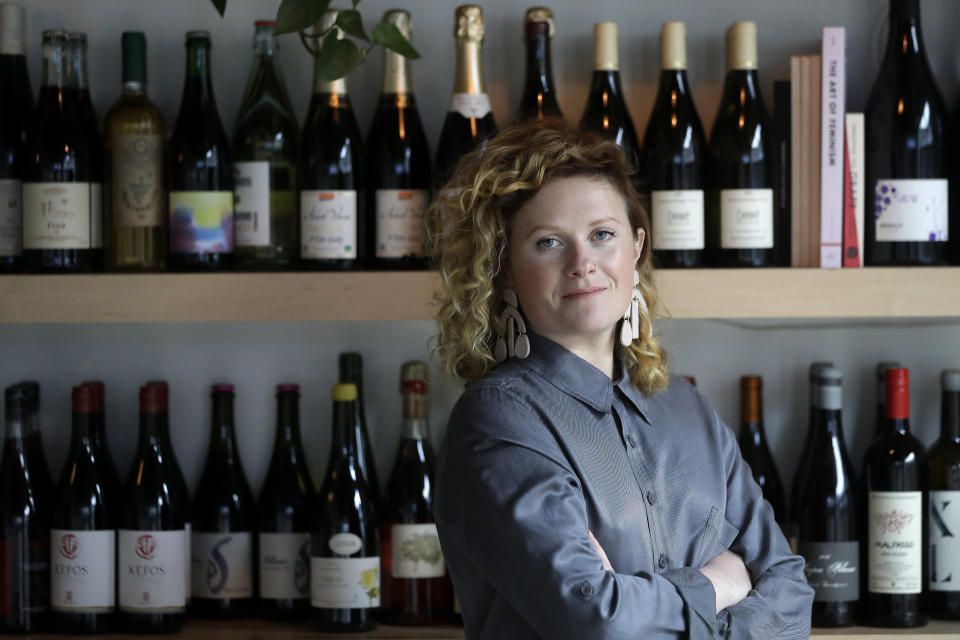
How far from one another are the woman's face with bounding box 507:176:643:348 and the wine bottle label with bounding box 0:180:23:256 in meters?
0.68

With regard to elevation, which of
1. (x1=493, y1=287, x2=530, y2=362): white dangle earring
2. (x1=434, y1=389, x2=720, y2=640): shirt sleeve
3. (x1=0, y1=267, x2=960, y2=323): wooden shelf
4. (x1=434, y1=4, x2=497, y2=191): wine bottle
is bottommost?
(x1=434, y1=389, x2=720, y2=640): shirt sleeve

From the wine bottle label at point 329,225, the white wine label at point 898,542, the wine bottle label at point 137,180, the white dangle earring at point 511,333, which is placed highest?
the wine bottle label at point 137,180

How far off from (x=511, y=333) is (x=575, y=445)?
0.39 ft

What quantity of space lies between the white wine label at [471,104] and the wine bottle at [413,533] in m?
0.33

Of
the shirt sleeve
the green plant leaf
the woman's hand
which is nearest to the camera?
the shirt sleeve

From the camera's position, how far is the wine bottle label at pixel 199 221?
4.08ft

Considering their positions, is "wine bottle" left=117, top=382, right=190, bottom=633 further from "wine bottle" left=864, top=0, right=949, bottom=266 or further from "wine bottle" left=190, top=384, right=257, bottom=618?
"wine bottle" left=864, top=0, right=949, bottom=266

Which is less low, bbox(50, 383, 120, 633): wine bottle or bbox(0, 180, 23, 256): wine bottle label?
bbox(0, 180, 23, 256): wine bottle label

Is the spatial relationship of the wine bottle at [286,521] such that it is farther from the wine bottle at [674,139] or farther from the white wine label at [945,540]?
the white wine label at [945,540]

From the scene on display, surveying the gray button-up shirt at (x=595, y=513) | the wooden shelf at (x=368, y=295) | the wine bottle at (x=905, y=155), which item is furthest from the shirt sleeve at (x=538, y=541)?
the wine bottle at (x=905, y=155)

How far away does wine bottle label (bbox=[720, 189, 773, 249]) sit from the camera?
123 centimetres

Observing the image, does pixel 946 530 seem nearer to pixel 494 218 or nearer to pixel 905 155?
pixel 905 155

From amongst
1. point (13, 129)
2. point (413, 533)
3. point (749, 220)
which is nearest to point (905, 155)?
point (749, 220)

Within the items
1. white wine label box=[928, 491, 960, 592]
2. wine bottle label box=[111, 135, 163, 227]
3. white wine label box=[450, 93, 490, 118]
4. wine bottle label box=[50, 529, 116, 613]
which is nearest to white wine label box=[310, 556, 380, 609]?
wine bottle label box=[50, 529, 116, 613]
